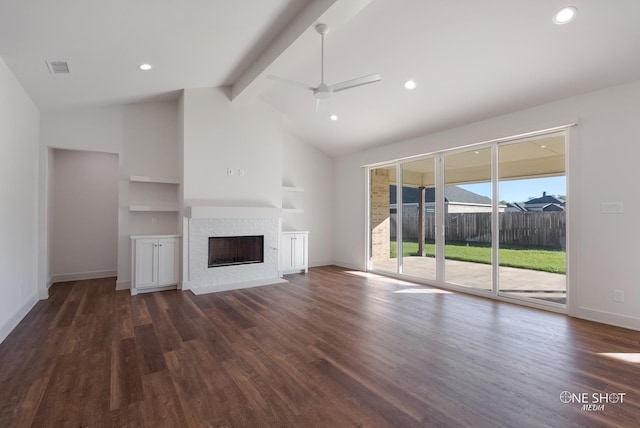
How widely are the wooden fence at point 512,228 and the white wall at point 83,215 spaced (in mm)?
6161

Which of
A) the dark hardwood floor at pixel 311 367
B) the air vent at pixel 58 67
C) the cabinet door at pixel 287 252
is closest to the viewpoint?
the dark hardwood floor at pixel 311 367

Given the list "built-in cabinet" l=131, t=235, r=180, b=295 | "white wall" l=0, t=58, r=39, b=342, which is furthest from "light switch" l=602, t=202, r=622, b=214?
"white wall" l=0, t=58, r=39, b=342

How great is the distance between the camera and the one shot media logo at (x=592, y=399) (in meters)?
2.01

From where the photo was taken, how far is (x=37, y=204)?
4.31 m

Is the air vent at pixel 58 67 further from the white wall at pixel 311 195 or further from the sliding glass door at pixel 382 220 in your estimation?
the sliding glass door at pixel 382 220

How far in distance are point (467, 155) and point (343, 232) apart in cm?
331

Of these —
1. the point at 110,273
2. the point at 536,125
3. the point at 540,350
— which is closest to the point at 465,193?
the point at 536,125

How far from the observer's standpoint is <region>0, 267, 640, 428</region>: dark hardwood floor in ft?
6.28

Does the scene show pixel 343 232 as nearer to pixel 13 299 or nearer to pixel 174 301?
pixel 174 301

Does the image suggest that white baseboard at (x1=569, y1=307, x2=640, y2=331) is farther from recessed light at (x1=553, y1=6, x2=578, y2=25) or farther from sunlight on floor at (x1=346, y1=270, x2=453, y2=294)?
recessed light at (x1=553, y1=6, x2=578, y2=25)

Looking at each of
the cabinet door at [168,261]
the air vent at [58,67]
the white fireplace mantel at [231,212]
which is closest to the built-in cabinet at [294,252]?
the white fireplace mantel at [231,212]

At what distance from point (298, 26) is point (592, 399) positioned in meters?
4.09

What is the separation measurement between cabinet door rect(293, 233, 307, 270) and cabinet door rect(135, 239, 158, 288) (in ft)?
8.73

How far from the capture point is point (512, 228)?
14.7 feet
